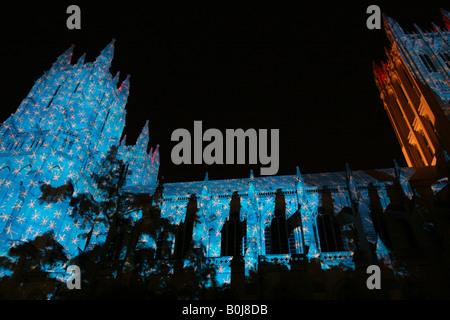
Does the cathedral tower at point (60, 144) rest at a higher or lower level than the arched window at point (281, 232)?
higher

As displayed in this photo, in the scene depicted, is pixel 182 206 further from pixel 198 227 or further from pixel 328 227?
pixel 328 227

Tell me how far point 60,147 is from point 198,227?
42.9ft

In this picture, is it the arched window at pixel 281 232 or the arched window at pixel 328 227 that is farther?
the arched window at pixel 281 232

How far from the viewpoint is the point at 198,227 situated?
22.2 m

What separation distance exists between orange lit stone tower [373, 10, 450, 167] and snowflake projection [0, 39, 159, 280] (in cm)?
2479

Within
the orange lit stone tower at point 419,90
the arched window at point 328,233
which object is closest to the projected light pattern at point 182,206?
the arched window at point 328,233

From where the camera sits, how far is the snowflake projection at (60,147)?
22.2 m

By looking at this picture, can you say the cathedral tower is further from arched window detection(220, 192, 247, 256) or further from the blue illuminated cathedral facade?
arched window detection(220, 192, 247, 256)

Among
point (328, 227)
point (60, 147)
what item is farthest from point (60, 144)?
point (328, 227)

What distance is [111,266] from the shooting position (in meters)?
21.8

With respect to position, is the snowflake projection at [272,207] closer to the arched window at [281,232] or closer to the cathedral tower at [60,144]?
the arched window at [281,232]

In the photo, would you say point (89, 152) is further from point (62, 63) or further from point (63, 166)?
point (62, 63)

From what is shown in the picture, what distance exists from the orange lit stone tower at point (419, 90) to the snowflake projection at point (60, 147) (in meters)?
24.8
